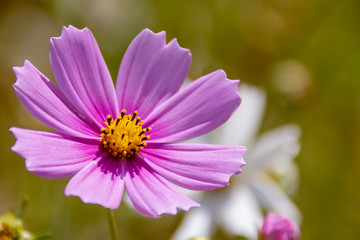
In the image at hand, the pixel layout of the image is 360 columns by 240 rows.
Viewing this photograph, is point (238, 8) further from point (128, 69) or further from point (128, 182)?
point (128, 182)

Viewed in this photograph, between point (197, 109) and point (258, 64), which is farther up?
point (197, 109)

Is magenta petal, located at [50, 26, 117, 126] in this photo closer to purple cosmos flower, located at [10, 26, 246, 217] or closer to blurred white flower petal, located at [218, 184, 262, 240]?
purple cosmos flower, located at [10, 26, 246, 217]

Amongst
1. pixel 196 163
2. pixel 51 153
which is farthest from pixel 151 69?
pixel 51 153

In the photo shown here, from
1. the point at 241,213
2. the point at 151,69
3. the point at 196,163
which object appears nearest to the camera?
the point at 196,163

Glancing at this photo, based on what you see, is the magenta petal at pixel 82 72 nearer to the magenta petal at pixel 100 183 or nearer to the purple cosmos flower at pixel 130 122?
the purple cosmos flower at pixel 130 122

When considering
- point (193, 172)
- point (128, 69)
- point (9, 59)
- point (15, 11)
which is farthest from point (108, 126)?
point (15, 11)

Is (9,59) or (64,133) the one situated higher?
(64,133)

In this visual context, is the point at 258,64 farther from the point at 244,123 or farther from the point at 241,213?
the point at 241,213
